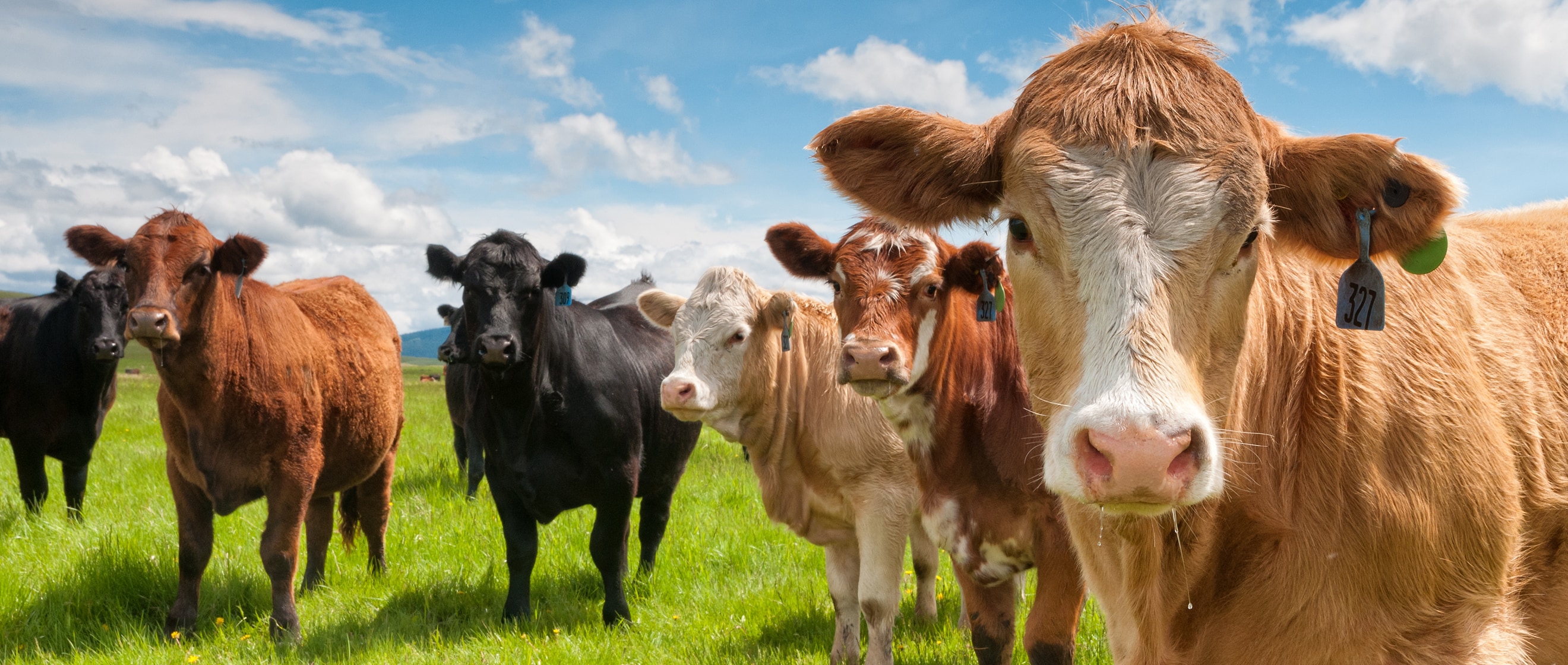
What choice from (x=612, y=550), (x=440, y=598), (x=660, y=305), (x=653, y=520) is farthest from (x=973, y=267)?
(x=440, y=598)

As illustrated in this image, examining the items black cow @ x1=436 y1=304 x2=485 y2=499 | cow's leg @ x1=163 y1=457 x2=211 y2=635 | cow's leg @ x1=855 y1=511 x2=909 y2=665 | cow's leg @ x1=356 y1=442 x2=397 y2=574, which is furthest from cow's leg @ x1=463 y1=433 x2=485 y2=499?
cow's leg @ x1=855 y1=511 x2=909 y2=665

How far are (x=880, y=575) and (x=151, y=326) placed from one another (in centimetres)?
457

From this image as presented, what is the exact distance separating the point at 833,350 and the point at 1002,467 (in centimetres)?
213

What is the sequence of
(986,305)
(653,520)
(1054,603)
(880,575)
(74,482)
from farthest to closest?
(74,482) → (653,520) → (880,575) → (986,305) → (1054,603)

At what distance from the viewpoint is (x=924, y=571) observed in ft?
19.4

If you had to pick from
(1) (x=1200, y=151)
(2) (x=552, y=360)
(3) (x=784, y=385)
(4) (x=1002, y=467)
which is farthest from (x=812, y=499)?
(1) (x=1200, y=151)

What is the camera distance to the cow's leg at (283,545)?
5922 mm

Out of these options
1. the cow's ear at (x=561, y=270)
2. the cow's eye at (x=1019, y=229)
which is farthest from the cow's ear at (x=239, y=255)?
the cow's eye at (x=1019, y=229)

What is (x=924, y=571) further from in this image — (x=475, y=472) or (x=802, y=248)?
(x=475, y=472)

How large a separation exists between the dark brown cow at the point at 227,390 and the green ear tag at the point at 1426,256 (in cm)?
620

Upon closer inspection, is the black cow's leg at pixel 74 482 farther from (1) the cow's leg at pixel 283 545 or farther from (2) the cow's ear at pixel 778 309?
(2) the cow's ear at pixel 778 309

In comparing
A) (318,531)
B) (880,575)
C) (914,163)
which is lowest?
(318,531)

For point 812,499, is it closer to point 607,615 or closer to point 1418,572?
point 607,615

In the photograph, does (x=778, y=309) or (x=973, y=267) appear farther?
(x=778, y=309)
